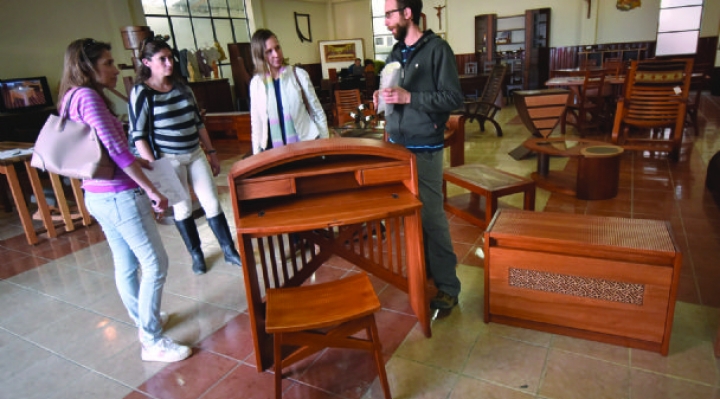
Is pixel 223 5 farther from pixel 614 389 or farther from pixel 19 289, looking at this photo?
pixel 614 389

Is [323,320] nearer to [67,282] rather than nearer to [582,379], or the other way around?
[582,379]

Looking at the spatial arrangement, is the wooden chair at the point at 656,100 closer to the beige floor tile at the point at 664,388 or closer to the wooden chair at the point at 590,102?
the wooden chair at the point at 590,102

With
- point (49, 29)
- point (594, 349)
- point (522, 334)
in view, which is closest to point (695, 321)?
point (594, 349)

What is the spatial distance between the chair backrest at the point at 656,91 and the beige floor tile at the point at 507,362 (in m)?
4.28

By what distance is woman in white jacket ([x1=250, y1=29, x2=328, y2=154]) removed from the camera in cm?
260

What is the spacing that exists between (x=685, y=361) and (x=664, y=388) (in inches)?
9.2

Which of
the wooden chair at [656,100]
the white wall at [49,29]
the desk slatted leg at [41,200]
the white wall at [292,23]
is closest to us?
the desk slatted leg at [41,200]

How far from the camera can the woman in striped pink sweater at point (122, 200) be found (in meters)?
1.73

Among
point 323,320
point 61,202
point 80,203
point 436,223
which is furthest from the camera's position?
point 80,203

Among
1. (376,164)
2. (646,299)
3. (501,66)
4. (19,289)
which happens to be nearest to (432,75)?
(376,164)

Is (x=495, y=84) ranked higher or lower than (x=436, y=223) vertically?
higher

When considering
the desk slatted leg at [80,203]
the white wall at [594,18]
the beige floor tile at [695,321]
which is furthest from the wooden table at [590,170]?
the white wall at [594,18]

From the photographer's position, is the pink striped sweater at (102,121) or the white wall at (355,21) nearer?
the pink striped sweater at (102,121)

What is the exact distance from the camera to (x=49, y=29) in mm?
7742
